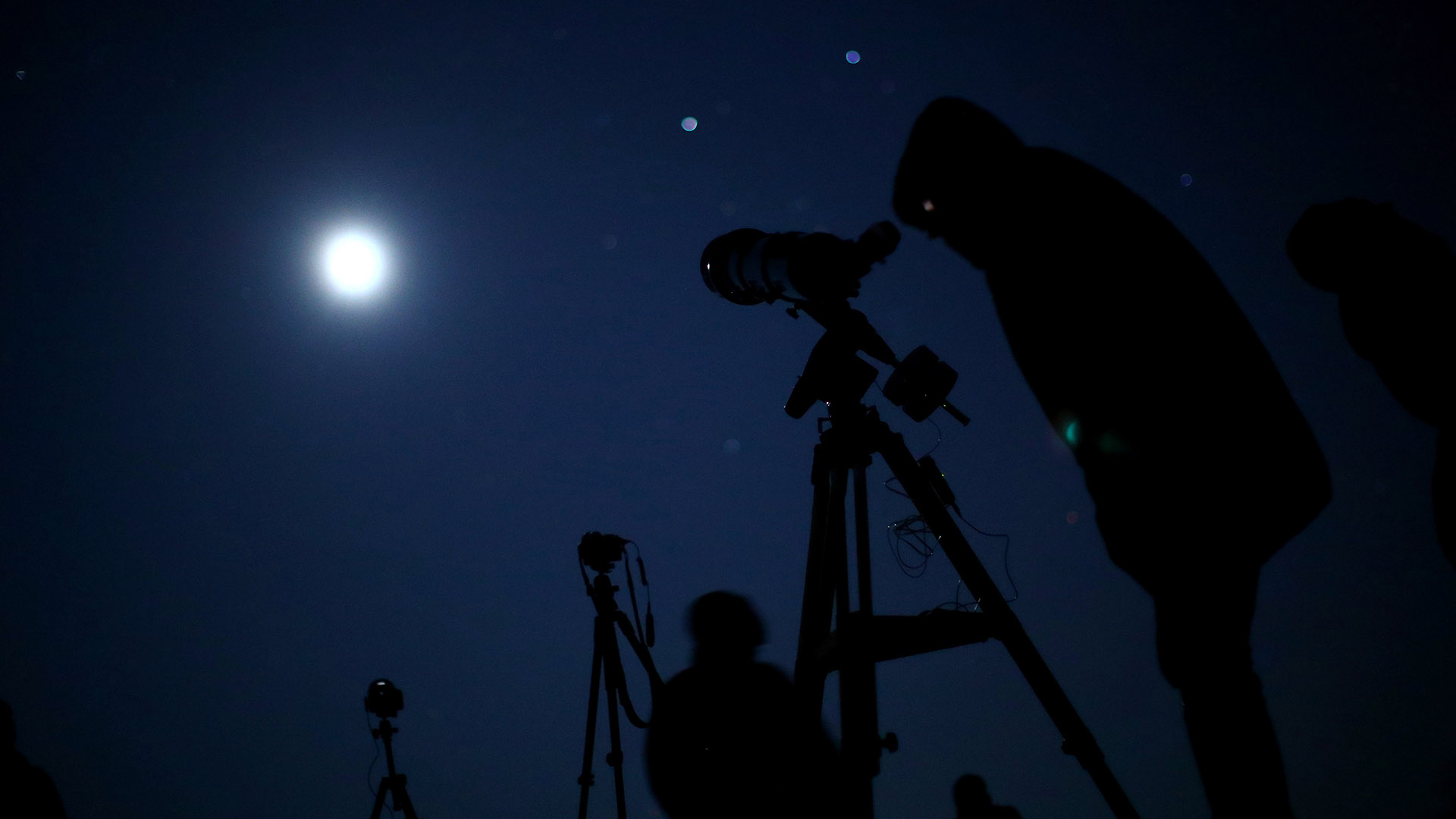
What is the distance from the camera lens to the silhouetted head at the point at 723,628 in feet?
8.07

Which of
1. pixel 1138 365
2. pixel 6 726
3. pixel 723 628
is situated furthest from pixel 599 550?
pixel 1138 365

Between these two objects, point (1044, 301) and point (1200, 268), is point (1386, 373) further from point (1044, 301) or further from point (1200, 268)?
point (1044, 301)

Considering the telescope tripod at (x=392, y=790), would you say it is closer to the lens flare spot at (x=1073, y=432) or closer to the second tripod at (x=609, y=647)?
the second tripod at (x=609, y=647)

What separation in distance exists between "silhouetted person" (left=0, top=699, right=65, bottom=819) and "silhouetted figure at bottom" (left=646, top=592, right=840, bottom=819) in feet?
9.60

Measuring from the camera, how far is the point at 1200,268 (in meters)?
1.55

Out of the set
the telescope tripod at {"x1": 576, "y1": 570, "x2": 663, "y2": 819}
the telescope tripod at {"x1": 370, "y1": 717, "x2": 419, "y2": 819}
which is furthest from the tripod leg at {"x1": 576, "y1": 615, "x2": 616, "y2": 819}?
the telescope tripod at {"x1": 370, "y1": 717, "x2": 419, "y2": 819}

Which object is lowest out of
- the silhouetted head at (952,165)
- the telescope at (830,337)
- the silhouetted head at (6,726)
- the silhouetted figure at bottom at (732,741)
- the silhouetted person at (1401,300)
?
the silhouetted figure at bottom at (732,741)

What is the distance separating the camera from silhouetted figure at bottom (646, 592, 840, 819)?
194 cm

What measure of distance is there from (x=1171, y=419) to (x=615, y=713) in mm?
4149

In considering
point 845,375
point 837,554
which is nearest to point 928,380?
point 845,375

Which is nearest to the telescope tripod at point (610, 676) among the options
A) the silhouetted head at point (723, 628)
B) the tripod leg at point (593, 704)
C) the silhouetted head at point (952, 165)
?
the tripod leg at point (593, 704)

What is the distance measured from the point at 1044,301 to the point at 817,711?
1.52 m

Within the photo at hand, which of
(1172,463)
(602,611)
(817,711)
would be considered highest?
(602,611)

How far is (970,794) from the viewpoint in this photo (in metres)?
4.58
